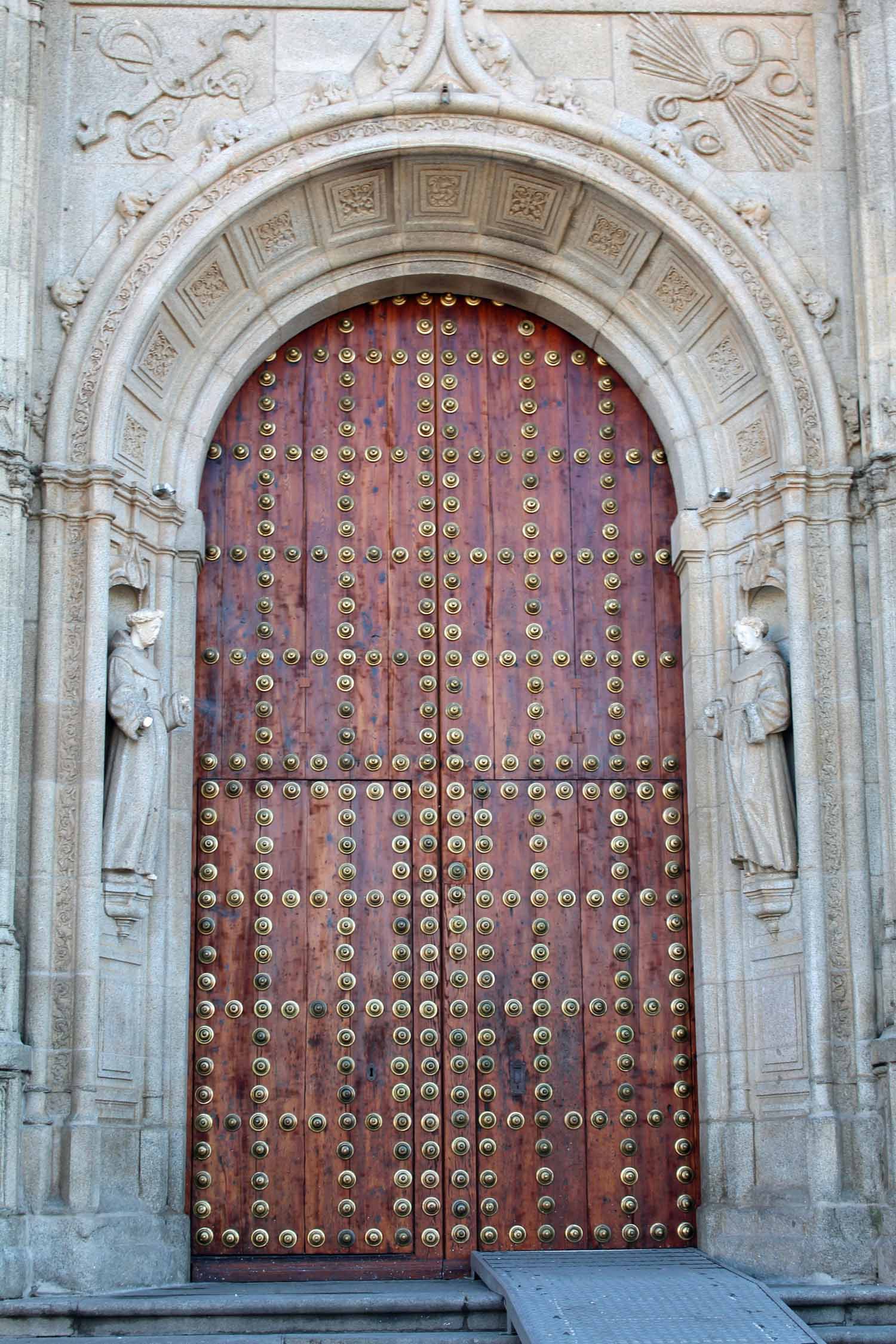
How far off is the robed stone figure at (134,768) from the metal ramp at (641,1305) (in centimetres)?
306

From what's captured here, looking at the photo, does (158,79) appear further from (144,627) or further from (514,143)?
(144,627)

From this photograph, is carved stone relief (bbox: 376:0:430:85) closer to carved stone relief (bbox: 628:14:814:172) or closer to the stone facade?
the stone facade

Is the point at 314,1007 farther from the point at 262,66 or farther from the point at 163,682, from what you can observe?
the point at 262,66

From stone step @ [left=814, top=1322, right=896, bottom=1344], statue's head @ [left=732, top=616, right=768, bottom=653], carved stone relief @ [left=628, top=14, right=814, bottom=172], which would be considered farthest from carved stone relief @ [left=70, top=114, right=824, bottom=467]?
stone step @ [left=814, top=1322, right=896, bottom=1344]

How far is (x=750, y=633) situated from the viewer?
1168 centimetres

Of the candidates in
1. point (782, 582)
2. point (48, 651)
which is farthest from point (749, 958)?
point (48, 651)

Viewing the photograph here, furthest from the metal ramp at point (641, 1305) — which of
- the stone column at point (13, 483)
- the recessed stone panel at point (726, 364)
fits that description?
the recessed stone panel at point (726, 364)

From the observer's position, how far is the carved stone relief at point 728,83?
1229 centimetres

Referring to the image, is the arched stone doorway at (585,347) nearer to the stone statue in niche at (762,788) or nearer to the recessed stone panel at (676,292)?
the recessed stone panel at (676,292)

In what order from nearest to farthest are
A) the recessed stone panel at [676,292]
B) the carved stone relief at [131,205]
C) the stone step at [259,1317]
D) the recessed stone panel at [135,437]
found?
1. the stone step at [259,1317]
2. the recessed stone panel at [135,437]
3. the carved stone relief at [131,205]
4. the recessed stone panel at [676,292]

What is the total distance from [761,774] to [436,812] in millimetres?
2064

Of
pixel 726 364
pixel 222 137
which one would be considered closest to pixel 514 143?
pixel 222 137

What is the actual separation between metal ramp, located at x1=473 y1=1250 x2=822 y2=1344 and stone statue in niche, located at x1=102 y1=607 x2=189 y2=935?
3.01 metres

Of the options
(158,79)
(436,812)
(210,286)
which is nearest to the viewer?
(436,812)
